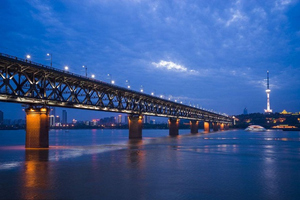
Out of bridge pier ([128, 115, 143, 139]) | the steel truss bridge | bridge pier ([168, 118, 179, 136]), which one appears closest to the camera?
the steel truss bridge

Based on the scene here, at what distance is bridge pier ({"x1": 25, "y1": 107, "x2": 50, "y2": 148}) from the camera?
50.7 m

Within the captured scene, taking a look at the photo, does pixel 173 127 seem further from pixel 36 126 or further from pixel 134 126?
pixel 36 126

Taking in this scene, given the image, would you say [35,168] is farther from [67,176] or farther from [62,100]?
[62,100]

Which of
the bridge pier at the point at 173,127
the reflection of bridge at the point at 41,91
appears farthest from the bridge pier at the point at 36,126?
the bridge pier at the point at 173,127

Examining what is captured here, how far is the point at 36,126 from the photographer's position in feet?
166

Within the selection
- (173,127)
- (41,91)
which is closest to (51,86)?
(41,91)

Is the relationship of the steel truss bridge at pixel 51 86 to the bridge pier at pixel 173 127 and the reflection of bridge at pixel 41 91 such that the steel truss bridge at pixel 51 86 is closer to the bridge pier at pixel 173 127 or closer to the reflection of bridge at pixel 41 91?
the reflection of bridge at pixel 41 91

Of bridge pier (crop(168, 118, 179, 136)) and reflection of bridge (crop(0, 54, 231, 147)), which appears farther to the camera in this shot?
bridge pier (crop(168, 118, 179, 136))

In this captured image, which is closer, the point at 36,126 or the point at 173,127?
the point at 36,126

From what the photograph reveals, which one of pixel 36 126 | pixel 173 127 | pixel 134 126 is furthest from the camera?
pixel 173 127

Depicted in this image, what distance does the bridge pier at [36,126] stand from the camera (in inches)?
1996

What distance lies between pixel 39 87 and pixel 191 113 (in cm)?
12486

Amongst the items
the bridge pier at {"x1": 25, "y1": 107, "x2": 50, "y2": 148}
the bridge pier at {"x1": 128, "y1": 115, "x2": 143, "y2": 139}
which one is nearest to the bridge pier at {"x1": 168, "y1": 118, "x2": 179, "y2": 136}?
the bridge pier at {"x1": 128, "y1": 115, "x2": 143, "y2": 139}

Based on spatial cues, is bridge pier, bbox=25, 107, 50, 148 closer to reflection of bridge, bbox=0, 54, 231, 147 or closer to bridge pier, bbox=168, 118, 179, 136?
reflection of bridge, bbox=0, 54, 231, 147
